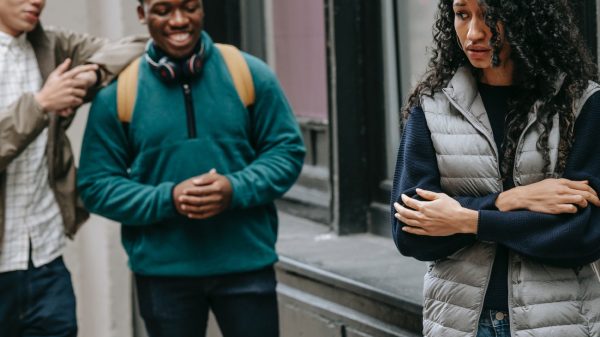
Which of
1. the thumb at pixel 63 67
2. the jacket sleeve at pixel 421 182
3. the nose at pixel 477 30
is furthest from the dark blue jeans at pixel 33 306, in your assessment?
the nose at pixel 477 30

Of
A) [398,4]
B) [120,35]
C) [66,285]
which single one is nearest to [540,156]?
[66,285]

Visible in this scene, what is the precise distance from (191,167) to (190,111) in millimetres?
198

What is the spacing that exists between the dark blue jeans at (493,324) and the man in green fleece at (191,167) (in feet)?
4.09

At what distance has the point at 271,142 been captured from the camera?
172 inches

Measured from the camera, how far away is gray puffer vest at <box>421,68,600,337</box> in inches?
125

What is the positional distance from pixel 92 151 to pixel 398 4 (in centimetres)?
193

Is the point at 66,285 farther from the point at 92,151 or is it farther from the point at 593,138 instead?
the point at 593,138

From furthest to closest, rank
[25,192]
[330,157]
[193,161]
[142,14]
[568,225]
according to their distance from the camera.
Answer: [330,157] → [25,192] → [142,14] → [193,161] → [568,225]

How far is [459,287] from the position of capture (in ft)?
10.7

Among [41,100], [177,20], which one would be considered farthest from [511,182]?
[41,100]

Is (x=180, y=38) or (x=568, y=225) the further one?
(x=180, y=38)

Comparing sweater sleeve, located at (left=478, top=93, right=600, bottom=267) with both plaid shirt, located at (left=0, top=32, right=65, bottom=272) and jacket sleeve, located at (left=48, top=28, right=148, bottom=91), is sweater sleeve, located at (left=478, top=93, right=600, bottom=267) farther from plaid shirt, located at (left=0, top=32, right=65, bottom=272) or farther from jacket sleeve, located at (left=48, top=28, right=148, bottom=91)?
plaid shirt, located at (left=0, top=32, right=65, bottom=272)

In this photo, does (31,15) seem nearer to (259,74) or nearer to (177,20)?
(177,20)

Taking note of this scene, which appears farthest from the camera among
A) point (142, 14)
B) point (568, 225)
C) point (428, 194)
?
point (142, 14)
